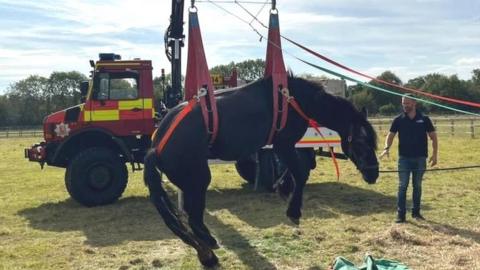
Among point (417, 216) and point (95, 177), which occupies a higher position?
point (95, 177)

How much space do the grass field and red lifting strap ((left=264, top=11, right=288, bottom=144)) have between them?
144 centimetres

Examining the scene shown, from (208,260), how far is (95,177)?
469 cm

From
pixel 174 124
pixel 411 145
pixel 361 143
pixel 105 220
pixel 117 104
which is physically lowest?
pixel 105 220

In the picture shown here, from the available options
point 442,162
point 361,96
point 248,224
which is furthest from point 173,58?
point 361,96

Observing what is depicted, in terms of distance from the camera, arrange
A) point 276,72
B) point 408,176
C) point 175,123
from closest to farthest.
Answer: point 175,123 → point 276,72 → point 408,176

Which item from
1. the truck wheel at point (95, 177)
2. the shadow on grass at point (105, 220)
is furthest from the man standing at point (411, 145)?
the truck wheel at point (95, 177)

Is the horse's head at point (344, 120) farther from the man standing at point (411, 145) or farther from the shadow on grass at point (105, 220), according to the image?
the shadow on grass at point (105, 220)

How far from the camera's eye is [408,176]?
711 centimetres

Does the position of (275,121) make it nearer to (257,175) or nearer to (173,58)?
(257,175)

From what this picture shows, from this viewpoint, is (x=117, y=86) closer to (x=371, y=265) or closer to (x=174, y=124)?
(x=174, y=124)

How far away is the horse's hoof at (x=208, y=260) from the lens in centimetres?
472

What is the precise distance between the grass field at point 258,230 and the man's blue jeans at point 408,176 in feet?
0.98

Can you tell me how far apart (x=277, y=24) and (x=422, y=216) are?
386 cm

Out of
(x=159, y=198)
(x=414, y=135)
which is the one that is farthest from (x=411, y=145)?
(x=159, y=198)
